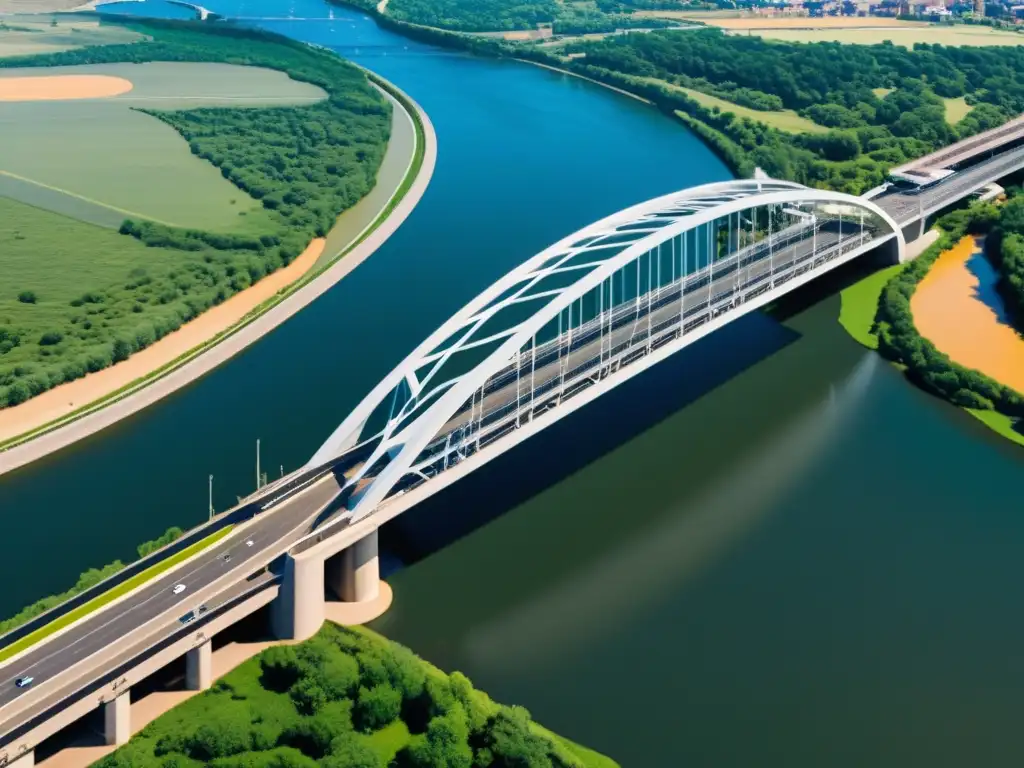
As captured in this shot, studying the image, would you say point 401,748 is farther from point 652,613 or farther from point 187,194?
point 187,194


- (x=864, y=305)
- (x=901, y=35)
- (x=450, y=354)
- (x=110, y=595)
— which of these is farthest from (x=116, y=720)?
(x=901, y=35)

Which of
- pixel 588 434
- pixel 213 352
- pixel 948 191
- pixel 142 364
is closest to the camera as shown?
pixel 588 434

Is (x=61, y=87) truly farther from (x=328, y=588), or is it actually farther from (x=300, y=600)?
(x=300, y=600)

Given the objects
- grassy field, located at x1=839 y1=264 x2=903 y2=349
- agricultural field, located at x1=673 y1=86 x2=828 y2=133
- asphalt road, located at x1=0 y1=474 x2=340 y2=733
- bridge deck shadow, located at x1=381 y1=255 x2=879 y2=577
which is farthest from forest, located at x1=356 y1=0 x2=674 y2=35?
asphalt road, located at x1=0 y1=474 x2=340 y2=733

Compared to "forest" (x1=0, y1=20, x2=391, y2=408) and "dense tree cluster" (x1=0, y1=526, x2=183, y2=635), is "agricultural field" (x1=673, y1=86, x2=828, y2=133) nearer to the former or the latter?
"forest" (x1=0, y1=20, x2=391, y2=408)

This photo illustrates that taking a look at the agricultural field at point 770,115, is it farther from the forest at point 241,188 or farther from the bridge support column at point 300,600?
the bridge support column at point 300,600

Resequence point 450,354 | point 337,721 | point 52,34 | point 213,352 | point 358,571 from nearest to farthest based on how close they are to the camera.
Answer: point 337,721 < point 358,571 < point 450,354 < point 213,352 < point 52,34

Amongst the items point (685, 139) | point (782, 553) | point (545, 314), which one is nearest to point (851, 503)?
point (782, 553)
